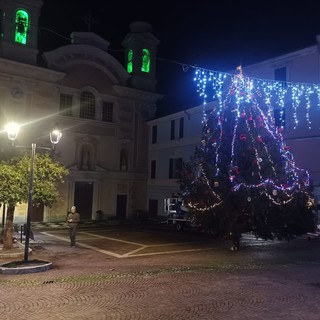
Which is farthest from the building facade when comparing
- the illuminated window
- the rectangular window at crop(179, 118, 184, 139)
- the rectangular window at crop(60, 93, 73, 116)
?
the illuminated window

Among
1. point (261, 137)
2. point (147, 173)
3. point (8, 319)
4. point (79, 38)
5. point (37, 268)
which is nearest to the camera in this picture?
point (8, 319)

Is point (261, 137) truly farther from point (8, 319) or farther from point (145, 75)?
point (145, 75)

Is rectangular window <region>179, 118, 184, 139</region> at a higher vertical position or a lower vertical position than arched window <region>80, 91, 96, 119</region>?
lower

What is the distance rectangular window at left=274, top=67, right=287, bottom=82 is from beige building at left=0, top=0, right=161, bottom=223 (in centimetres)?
1547

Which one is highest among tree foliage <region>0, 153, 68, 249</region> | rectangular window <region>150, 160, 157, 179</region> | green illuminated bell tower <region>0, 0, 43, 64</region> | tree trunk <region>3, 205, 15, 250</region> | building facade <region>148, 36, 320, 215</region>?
green illuminated bell tower <region>0, 0, 43, 64</region>

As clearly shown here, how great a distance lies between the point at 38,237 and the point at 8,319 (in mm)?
16243

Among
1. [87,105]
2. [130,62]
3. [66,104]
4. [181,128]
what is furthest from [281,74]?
[66,104]

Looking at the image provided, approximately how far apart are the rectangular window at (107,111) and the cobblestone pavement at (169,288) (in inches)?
901

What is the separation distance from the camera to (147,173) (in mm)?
39719

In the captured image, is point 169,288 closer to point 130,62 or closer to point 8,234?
point 8,234

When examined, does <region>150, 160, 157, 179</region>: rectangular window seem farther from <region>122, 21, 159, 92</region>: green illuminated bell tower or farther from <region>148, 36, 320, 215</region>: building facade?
<region>122, 21, 159, 92</region>: green illuminated bell tower

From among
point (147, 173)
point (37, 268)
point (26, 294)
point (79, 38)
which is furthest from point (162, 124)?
point (26, 294)

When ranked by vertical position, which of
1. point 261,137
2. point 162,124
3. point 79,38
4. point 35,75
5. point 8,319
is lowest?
point 8,319

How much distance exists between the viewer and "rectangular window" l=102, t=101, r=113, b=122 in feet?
124
